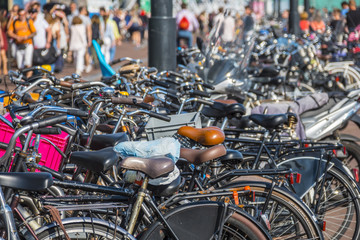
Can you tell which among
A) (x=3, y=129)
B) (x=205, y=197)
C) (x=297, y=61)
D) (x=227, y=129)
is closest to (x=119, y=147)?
(x=205, y=197)

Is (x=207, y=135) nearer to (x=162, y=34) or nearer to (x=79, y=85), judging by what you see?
(x=79, y=85)

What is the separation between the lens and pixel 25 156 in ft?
11.1

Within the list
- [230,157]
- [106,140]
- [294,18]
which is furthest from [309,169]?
[294,18]

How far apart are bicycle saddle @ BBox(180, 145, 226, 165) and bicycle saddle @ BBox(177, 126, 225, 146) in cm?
26

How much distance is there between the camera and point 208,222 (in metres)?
3.41

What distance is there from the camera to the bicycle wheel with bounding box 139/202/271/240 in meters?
3.37

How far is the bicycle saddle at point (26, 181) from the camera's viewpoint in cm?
287

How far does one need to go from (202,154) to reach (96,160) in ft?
2.45

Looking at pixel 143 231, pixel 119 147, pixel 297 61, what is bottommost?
pixel 297 61

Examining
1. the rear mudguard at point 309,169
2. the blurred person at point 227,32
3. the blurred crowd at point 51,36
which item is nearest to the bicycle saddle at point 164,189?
the rear mudguard at point 309,169

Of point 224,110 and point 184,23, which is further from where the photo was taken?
point 184,23

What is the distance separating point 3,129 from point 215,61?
4625 millimetres

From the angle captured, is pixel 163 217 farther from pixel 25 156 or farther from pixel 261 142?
pixel 261 142

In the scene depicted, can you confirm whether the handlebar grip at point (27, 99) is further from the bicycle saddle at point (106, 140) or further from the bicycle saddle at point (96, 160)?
the bicycle saddle at point (96, 160)
